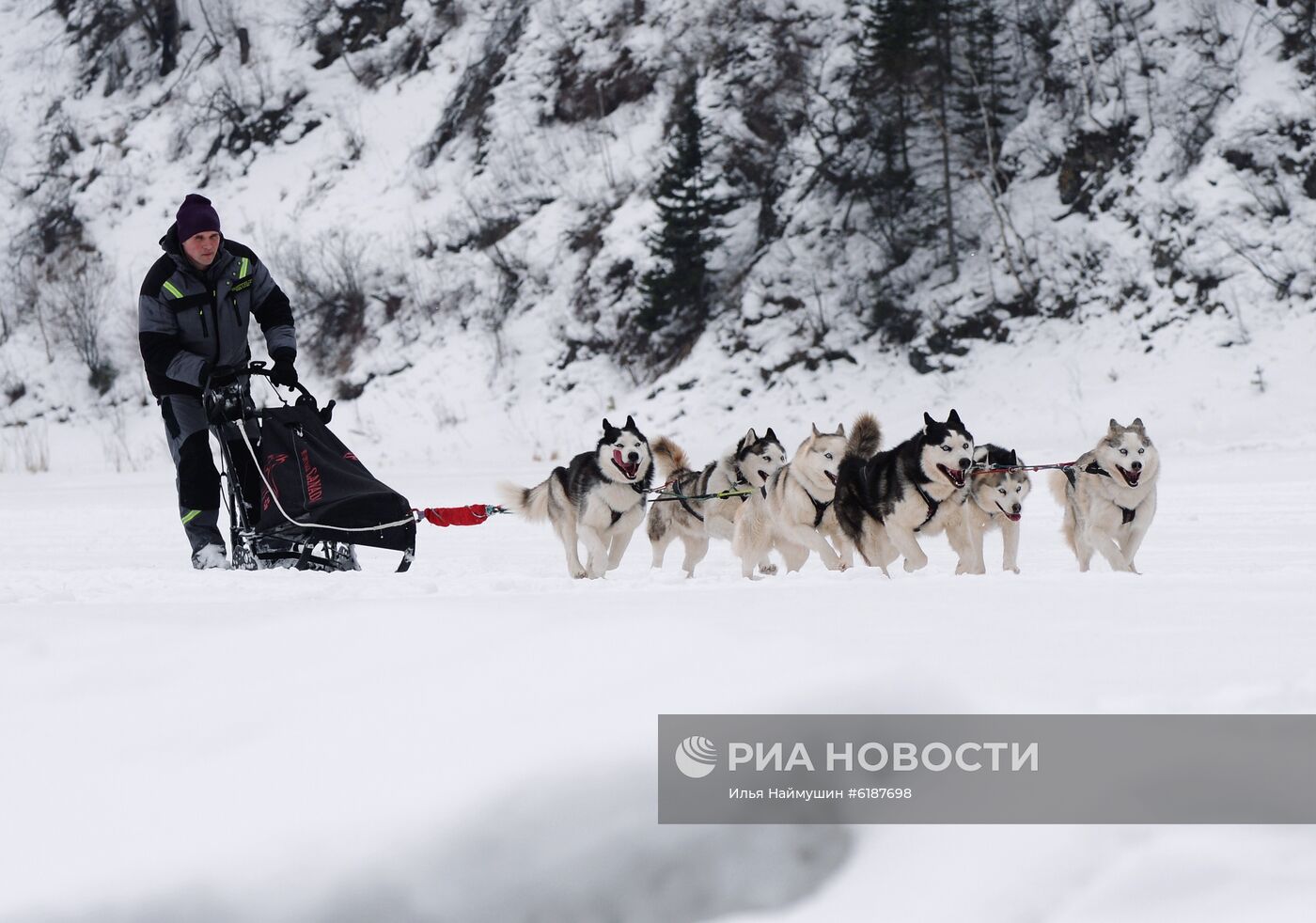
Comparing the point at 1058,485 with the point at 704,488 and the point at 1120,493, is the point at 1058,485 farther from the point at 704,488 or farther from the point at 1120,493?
the point at 704,488

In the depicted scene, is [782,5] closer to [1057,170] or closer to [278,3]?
[1057,170]

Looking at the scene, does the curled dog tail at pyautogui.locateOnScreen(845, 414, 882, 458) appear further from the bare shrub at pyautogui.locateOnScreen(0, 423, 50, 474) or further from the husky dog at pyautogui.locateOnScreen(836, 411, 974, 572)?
the bare shrub at pyautogui.locateOnScreen(0, 423, 50, 474)

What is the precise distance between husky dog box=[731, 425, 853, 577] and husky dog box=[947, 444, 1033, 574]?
594mm

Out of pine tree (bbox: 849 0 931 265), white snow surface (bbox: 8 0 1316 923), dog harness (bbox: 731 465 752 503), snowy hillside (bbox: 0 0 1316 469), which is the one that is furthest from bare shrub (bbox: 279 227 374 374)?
dog harness (bbox: 731 465 752 503)

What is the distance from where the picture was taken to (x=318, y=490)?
4.54 metres

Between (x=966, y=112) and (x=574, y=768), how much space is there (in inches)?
599

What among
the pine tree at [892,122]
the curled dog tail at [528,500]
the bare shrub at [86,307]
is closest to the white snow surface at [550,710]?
the curled dog tail at [528,500]

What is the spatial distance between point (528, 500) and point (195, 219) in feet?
7.24

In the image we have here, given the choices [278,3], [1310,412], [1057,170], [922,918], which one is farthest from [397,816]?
[278,3]

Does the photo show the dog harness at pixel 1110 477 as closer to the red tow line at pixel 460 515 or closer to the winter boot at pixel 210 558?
the red tow line at pixel 460 515

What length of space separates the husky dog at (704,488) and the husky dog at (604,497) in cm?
34

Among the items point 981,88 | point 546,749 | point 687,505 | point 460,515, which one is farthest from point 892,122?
point 546,749

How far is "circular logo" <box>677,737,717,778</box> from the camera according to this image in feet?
6.06

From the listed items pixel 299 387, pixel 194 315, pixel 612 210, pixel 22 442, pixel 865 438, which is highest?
pixel 612 210
